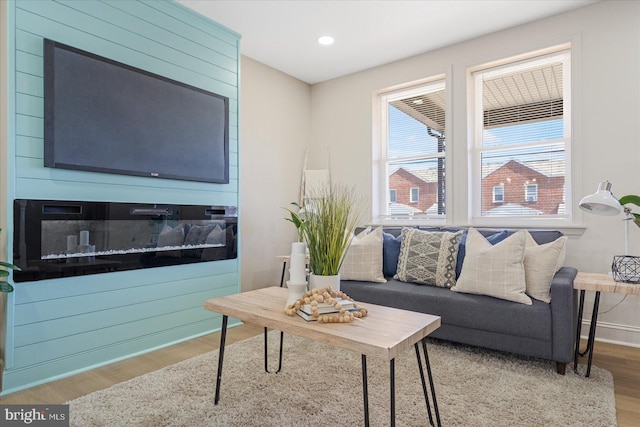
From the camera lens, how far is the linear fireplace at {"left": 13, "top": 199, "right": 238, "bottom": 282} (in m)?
2.14

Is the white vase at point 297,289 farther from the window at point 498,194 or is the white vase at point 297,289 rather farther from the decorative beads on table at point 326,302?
the window at point 498,194

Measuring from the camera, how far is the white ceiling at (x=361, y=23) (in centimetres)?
299

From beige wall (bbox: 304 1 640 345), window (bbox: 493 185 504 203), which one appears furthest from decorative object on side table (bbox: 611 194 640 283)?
window (bbox: 493 185 504 203)

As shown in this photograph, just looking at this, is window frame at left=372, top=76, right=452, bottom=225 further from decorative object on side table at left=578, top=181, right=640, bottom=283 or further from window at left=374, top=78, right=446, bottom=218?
decorative object on side table at left=578, top=181, right=640, bottom=283

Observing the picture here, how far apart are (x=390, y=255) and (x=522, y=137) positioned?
163 centimetres

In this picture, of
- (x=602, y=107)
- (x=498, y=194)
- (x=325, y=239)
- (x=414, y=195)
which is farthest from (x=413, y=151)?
(x=325, y=239)

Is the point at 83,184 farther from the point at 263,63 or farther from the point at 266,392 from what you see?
the point at 263,63

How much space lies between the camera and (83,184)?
7.72 ft

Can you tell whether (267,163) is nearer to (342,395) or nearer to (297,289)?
(297,289)

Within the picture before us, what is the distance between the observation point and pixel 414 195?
4.09 m

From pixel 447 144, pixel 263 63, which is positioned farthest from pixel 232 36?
pixel 447 144

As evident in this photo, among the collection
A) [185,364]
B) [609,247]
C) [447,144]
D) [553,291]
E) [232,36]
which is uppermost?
[232,36]

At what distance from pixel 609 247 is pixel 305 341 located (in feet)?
8.00

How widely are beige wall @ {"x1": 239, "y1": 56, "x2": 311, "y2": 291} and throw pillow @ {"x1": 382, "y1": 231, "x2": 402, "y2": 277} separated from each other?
1.44 m
